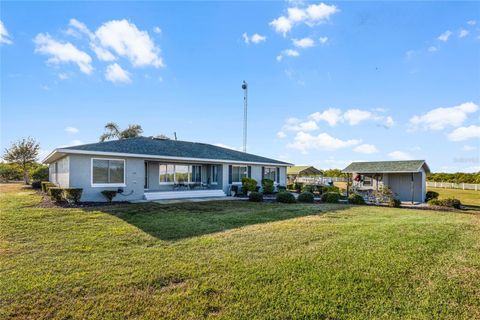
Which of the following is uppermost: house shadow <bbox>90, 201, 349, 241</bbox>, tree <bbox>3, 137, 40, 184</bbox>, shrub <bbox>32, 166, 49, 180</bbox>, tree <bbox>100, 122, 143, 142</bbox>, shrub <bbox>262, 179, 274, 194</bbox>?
tree <bbox>100, 122, 143, 142</bbox>

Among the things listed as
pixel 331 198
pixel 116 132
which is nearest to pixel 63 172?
pixel 331 198

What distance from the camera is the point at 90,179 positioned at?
551 inches

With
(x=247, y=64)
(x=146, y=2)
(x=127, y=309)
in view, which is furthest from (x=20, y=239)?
(x=247, y=64)

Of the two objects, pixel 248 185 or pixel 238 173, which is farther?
pixel 238 173

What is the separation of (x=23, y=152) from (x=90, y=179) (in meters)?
24.0

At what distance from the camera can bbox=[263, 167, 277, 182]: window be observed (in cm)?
2455

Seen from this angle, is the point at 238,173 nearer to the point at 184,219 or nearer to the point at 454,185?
the point at 184,219

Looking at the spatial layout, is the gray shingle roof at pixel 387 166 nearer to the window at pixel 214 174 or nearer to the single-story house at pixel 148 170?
the single-story house at pixel 148 170

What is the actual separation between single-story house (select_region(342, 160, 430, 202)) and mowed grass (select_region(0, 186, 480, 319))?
46.9ft

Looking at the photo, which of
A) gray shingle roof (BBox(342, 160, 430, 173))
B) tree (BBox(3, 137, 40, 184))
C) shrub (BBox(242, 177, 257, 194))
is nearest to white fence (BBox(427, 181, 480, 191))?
gray shingle roof (BBox(342, 160, 430, 173))

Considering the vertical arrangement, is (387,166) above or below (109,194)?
above

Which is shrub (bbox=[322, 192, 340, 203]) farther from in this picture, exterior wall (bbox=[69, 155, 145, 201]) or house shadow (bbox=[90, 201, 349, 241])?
exterior wall (bbox=[69, 155, 145, 201])

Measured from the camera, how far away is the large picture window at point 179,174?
18781 mm

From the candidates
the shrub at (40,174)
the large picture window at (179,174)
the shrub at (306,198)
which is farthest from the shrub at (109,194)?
the shrub at (40,174)
